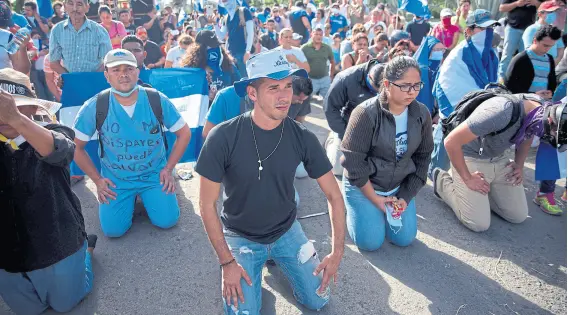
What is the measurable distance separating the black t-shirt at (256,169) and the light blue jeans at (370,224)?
1055 millimetres

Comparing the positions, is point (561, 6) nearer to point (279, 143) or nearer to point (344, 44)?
point (344, 44)

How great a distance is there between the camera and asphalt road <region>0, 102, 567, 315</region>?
2996 millimetres

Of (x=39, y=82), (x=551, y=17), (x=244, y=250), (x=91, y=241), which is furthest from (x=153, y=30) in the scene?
(x=244, y=250)

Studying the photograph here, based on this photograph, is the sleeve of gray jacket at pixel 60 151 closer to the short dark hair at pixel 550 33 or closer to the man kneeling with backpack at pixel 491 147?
the man kneeling with backpack at pixel 491 147

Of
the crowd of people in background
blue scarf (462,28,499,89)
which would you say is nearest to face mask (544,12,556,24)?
the crowd of people in background

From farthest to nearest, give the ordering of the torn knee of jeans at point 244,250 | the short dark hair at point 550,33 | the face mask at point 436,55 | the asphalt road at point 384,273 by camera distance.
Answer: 1. the face mask at point 436,55
2. the short dark hair at point 550,33
3. the asphalt road at point 384,273
4. the torn knee of jeans at point 244,250

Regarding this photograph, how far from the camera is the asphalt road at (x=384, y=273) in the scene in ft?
9.83

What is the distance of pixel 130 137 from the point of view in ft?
12.4

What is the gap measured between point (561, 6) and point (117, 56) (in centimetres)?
666

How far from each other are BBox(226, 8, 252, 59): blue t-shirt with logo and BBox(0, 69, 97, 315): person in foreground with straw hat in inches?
206

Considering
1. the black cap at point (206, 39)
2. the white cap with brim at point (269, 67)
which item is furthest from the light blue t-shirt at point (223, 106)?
the white cap with brim at point (269, 67)

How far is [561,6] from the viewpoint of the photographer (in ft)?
20.7

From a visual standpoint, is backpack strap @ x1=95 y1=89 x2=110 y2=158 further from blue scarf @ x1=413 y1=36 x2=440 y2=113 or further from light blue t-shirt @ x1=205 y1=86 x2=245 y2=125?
blue scarf @ x1=413 y1=36 x2=440 y2=113

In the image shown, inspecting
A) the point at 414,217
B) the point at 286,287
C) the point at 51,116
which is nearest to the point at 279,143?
the point at 286,287
